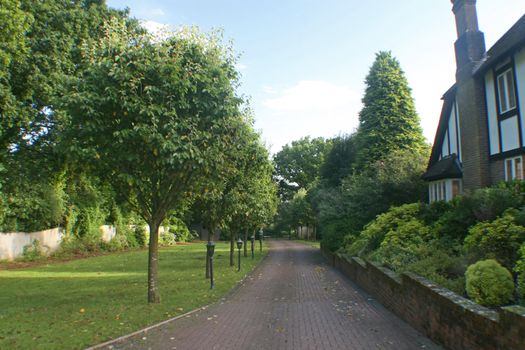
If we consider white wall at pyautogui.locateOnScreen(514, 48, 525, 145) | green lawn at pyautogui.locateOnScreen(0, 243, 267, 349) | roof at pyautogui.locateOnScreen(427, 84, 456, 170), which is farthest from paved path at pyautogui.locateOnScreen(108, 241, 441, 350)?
roof at pyautogui.locateOnScreen(427, 84, 456, 170)

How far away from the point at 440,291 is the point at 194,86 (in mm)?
6579

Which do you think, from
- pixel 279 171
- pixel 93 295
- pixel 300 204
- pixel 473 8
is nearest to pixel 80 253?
pixel 93 295

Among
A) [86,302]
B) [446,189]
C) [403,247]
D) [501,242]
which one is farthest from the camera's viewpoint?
[446,189]

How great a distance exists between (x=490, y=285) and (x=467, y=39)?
13.6 m

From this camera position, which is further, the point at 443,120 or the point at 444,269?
the point at 443,120

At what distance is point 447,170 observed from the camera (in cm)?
1781

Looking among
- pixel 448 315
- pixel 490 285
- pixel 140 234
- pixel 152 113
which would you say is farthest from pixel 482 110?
pixel 140 234

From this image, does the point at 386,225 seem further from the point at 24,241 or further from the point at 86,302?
the point at 24,241

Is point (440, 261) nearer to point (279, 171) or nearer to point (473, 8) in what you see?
point (473, 8)

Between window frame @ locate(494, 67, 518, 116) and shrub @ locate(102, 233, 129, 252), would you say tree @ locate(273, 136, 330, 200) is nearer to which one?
shrub @ locate(102, 233, 129, 252)

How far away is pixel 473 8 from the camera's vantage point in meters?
16.9

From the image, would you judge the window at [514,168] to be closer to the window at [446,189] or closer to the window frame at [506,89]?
the window frame at [506,89]

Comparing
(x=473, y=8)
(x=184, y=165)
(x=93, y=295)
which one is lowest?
(x=93, y=295)

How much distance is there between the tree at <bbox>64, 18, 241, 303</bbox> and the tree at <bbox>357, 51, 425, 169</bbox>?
19323 mm
